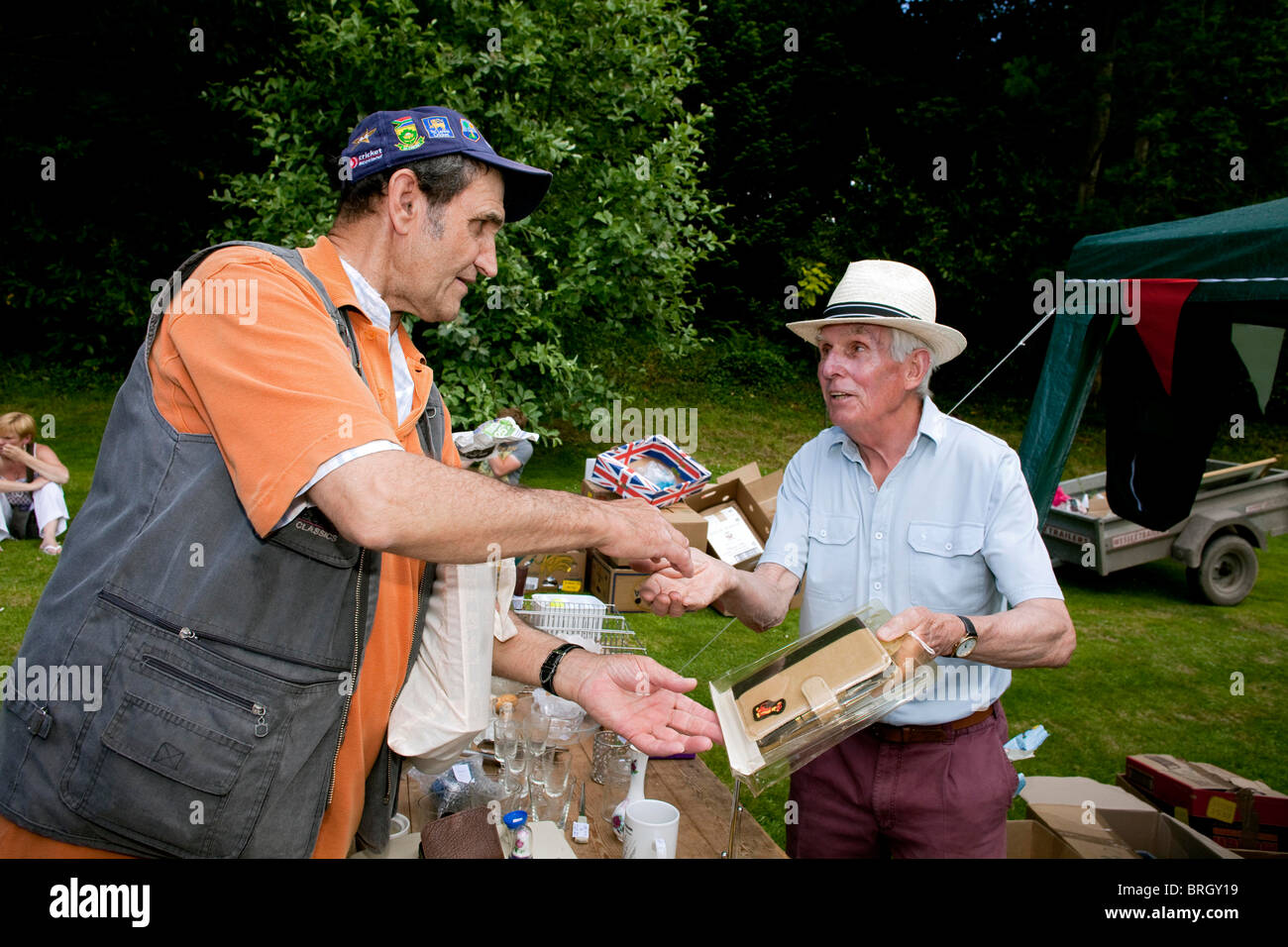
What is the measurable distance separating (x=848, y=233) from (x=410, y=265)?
20.1m

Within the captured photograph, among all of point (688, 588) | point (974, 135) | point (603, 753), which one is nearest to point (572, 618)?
point (603, 753)

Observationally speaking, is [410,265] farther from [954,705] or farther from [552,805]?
Answer: [954,705]

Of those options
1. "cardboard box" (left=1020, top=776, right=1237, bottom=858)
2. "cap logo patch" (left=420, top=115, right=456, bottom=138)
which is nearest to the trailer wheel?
"cardboard box" (left=1020, top=776, right=1237, bottom=858)

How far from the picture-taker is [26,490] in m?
8.98

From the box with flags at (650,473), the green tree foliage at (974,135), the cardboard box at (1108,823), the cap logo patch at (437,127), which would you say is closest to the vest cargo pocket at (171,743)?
the cap logo patch at (437,127)

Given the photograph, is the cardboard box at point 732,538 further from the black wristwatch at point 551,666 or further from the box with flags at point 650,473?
the black wristwatch at point 551,666

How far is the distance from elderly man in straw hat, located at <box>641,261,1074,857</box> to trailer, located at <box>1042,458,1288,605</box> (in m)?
7.20

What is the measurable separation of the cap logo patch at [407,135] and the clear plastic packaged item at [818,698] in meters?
1.67

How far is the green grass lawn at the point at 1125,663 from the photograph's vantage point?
6152 millimetres

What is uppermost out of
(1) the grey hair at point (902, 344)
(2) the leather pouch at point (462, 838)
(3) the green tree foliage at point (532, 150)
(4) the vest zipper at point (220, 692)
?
(3) the green tree foliage at point (532, 150)

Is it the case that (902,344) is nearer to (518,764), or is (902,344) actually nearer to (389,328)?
(389,328)

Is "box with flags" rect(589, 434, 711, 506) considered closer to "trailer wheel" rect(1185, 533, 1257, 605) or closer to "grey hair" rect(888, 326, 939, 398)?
"grey hair" rect(888, 326, 939, 398)

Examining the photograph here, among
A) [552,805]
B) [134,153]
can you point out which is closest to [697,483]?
[552,805]

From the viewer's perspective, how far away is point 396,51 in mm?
10281
